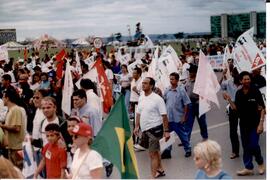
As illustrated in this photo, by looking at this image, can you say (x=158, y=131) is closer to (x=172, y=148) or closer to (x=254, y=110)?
(x=254, y=110)

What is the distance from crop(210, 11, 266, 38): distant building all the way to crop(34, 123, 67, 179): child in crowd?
2.63m

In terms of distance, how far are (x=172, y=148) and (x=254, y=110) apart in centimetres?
230

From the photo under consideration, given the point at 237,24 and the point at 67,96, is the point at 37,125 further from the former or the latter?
the point at 237,24

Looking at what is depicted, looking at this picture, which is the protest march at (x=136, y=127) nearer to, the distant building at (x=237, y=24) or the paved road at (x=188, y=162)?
the paved road at (x=188, y=162)

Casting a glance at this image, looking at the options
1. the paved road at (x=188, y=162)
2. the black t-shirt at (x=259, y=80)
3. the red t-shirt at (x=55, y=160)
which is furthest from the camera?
the black t-shirt at (x=259, y=80)

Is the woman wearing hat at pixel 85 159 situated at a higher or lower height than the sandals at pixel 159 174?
higher

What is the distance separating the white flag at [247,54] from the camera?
7422 mm

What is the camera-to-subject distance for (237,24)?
7.93m

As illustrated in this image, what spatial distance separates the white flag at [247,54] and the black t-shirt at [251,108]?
108cm

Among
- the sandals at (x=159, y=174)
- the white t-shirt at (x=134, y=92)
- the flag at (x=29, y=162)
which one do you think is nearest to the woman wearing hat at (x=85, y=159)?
the flag at (x=29, y=162)

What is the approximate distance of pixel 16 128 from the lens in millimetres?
5922

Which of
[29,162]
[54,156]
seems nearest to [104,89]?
[29,162]

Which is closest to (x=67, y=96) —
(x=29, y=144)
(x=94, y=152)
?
(x=29, y=144)

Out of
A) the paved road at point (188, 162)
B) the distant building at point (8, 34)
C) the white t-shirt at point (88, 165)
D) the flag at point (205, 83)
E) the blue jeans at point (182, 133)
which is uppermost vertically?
the distant building at point (8, 34)
